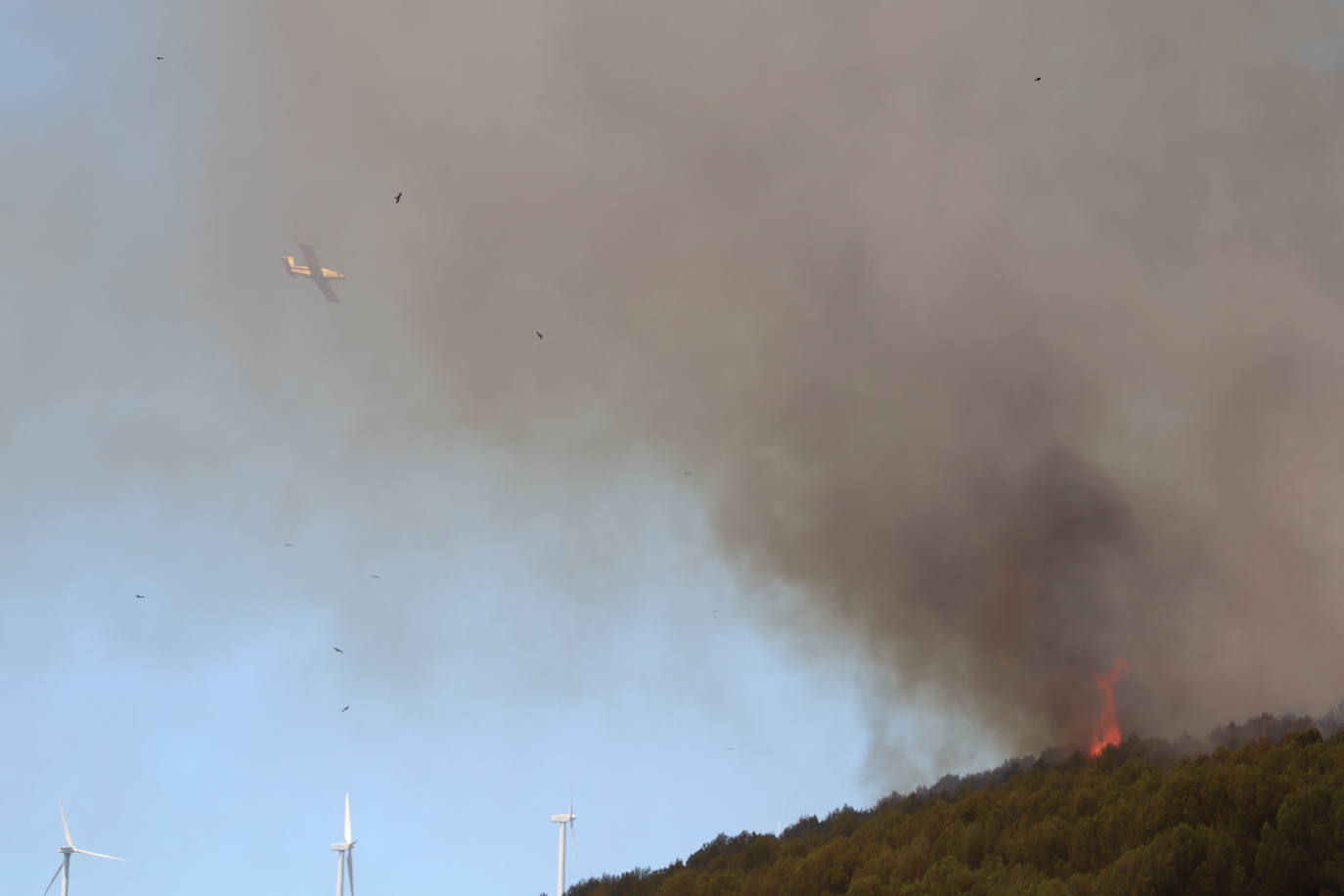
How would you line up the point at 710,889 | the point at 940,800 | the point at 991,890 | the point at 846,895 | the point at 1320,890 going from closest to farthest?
the point at 1320,890 < the point at 991,890 < the point at 846,895 < the point at 710,889 < the point at 940,800

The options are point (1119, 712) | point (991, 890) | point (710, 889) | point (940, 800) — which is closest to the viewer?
point (991, 890)

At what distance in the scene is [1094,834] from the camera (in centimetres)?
3431

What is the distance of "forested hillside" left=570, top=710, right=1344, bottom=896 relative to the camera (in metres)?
28.2

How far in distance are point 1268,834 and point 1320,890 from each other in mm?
1810

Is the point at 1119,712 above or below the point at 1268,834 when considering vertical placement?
above

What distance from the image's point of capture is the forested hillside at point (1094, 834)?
28.2 meters

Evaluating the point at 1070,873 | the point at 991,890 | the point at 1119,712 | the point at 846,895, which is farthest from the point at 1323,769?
the point at 1119,712

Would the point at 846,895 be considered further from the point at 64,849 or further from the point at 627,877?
the point at 64,849

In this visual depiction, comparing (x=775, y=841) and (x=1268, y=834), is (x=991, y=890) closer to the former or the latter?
(x=1268, y=834)

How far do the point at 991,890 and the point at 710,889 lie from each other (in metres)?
15.7

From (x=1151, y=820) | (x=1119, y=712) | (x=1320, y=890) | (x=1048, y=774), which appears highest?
(x=1119, y=712)

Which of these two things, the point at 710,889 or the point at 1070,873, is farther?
the point at 710,889

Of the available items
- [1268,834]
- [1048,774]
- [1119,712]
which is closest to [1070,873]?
[1268,834]

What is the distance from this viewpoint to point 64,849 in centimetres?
5781
